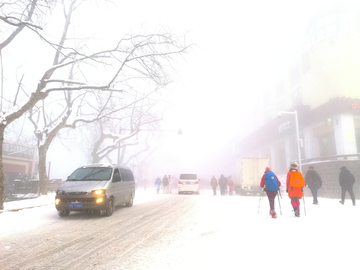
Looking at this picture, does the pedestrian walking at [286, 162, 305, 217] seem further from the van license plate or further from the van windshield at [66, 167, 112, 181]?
the van license plate

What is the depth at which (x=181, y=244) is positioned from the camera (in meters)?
4.69

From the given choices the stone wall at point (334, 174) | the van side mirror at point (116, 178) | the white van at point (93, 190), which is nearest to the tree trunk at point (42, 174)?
the white van at point (93, 190)

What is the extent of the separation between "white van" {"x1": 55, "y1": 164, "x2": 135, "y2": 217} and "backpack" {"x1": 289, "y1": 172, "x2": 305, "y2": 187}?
5.97 metres

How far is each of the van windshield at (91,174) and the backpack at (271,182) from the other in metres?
5.43

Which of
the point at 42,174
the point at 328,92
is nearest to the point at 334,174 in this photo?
the point at 328,92

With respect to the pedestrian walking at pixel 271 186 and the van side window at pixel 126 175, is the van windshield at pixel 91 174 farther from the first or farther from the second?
the pedestrian walking at pixel 271 186

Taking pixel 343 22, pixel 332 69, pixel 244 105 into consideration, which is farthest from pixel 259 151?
pixel 343 22

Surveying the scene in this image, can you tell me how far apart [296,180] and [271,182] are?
0.78 metres

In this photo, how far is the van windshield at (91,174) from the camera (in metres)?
8.67

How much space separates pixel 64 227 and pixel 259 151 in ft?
134

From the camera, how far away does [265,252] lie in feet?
13.4

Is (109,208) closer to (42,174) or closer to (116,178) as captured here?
(116,178)

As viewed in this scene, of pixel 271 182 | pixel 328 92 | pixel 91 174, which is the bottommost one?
pixel 271 182

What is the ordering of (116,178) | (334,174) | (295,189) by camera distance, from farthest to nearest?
(334,174), (116,178), (295,189)
